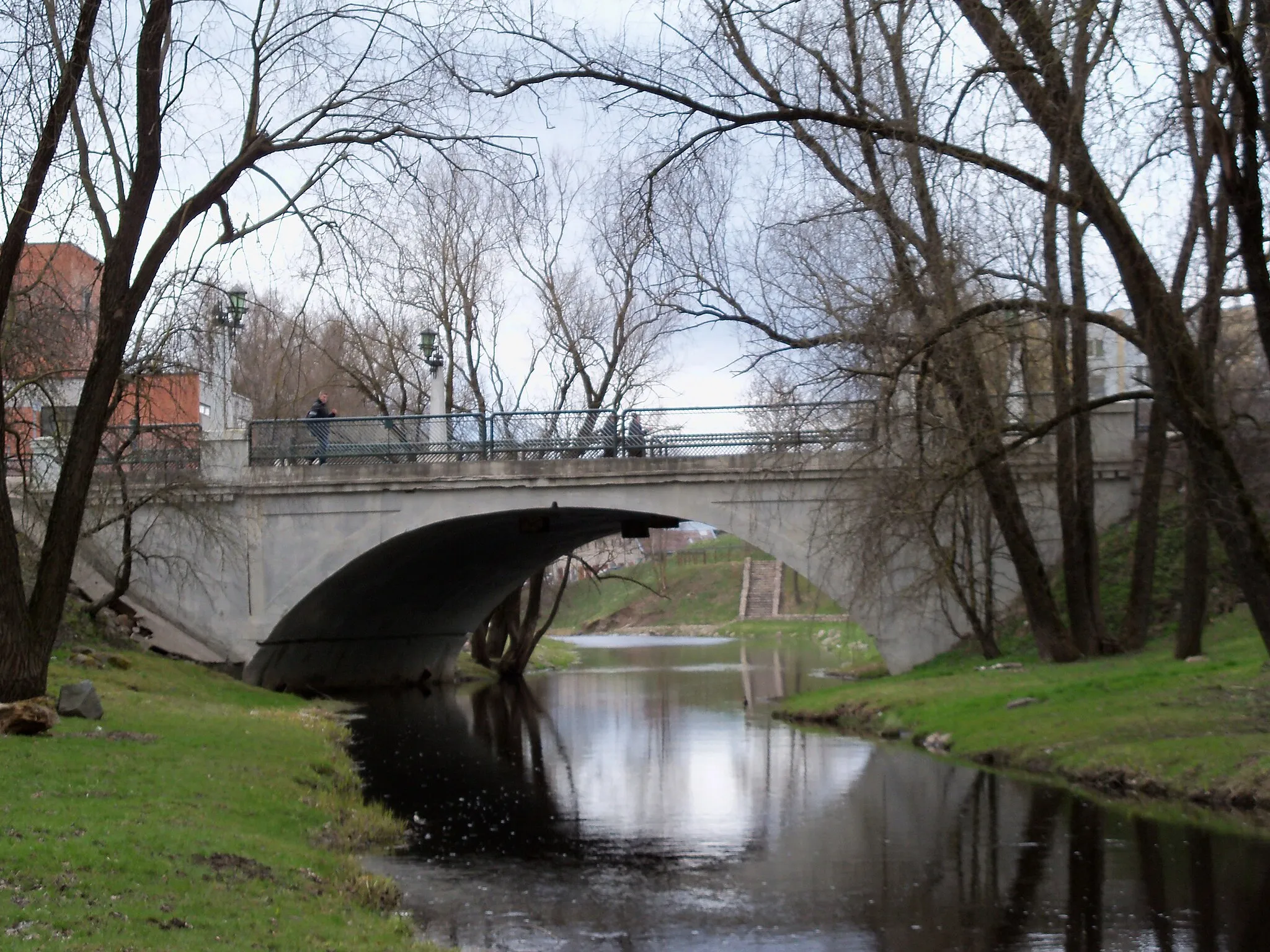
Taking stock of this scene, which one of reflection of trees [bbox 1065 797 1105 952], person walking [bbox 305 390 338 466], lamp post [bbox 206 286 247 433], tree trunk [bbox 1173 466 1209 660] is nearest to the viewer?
reflection of trees [bbox 1065 797 1105 952]

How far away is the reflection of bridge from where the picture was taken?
23.8 metres

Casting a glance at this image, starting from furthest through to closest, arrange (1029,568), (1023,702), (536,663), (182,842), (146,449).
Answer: (536,663), (146,449), (1029,568), (1023,702), (182,842)

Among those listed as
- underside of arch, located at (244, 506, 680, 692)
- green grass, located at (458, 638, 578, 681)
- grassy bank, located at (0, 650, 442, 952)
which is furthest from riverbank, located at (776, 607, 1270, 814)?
green grass, located at (458, 638, 578, 681)

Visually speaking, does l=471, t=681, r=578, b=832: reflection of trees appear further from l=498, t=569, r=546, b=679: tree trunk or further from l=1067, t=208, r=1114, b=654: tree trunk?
l=1067, t=208, r=1114, b=654: tree trunk

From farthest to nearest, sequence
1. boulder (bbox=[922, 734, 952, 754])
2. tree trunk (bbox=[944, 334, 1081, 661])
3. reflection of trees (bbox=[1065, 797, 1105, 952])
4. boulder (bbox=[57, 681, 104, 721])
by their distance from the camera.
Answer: tree trunk (bbox=[944, 334, 1081, 661]), boulder (bbox=[922, 734, 952, 754]), boulder (bbox=[57, 681, 104, 721]), reflection of trees (bbox=[1065, 797, 1105, 952])

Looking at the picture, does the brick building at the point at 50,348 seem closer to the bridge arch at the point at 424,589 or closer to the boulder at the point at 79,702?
the boulder at the point at 79,702

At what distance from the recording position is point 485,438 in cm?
2625

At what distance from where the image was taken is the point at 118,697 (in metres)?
17.0

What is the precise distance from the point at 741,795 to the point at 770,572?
69.5 metres

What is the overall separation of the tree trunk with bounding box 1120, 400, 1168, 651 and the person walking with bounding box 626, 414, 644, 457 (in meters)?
8.87

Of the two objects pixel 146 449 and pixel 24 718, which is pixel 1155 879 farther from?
pixel 146 449

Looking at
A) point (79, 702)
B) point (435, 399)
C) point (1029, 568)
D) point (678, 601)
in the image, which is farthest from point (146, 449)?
point (678, 601)

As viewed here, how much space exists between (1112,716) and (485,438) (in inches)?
560

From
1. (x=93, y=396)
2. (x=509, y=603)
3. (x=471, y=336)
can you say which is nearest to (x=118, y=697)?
(x=93, y=396)
